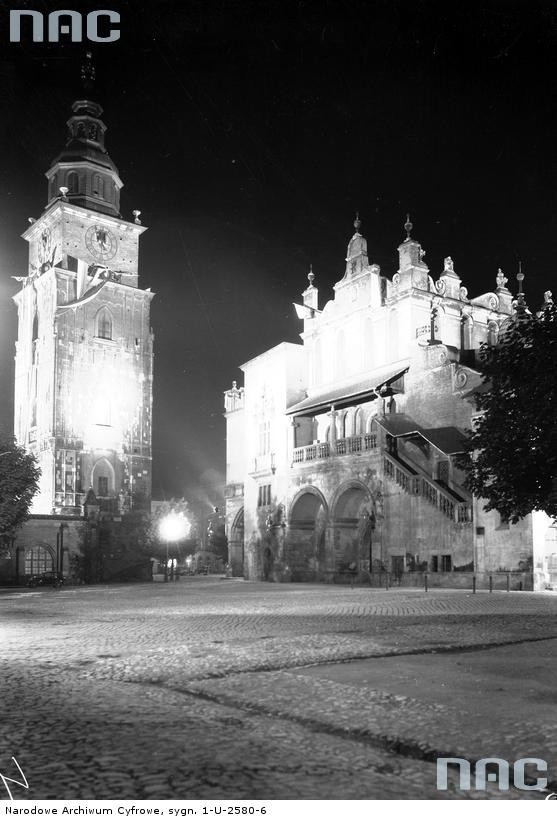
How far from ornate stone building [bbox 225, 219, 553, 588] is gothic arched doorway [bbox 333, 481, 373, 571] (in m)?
0.07

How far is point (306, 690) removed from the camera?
9.23 m

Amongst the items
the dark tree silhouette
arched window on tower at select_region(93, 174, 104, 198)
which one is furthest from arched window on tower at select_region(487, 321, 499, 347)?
arched window on tower at select_region(93, 174, 104, 198)

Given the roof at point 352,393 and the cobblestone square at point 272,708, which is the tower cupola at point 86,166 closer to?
the roof at point 352,393

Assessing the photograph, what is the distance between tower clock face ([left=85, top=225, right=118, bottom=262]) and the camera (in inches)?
2985

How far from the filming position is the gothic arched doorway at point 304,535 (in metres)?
47.0

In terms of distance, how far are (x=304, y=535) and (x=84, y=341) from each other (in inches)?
1379

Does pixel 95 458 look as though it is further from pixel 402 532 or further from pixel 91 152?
pixel 402 532

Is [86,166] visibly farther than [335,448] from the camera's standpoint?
Yes

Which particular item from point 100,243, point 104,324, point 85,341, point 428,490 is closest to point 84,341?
point 85,341

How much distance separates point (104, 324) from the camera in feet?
248

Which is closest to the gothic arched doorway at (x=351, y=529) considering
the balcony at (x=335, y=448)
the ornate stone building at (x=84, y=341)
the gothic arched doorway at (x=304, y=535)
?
the balcony at (x=335, y=448)

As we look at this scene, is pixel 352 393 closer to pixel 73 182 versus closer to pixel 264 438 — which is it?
pixel 264 438

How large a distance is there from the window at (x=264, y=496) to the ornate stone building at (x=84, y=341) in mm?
23822
